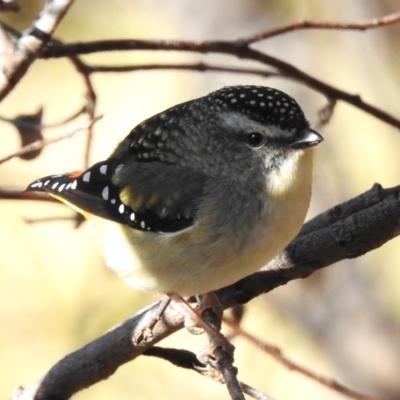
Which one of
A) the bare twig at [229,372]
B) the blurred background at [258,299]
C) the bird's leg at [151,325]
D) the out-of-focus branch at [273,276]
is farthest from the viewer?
the blurred background at [258,299]

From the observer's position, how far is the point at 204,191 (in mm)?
2480

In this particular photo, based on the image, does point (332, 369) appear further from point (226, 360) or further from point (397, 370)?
point (226, 360)

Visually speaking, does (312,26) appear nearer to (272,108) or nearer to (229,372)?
(272,108)

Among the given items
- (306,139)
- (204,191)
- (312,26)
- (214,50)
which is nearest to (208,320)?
(204,191)

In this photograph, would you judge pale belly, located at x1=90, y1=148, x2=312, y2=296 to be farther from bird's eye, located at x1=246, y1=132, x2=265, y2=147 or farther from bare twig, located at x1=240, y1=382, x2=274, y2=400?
bare twig, located at x1=240, y1=382, x2=274, y2=400

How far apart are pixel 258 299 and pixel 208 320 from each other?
2464mm

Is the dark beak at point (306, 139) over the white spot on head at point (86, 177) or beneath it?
beneath

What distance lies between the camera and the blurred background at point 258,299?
15.0ft

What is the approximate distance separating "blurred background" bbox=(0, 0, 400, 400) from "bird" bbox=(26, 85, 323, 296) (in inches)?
71.5

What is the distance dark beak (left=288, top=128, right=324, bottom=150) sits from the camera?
2.27m

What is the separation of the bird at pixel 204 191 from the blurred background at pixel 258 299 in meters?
1.82

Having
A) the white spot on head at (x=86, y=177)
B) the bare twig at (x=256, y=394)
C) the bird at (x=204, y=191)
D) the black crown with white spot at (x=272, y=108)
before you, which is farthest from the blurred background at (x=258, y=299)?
the bare twig at (x=256, y=394)

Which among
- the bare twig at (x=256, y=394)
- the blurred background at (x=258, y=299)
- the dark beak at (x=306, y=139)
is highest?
the blurred background at (x=258, y=299)

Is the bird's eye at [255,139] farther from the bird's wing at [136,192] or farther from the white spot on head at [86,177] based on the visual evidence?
the white spot on head at [86,177]
